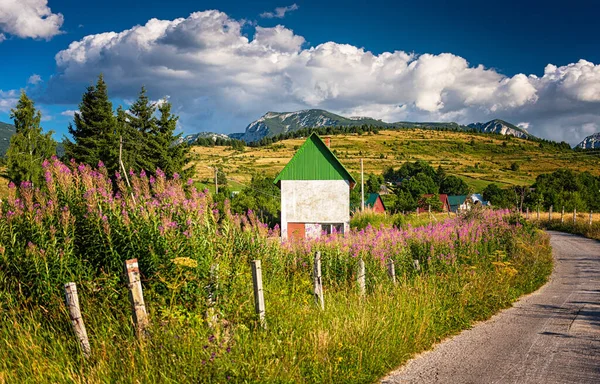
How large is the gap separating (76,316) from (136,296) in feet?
2.30

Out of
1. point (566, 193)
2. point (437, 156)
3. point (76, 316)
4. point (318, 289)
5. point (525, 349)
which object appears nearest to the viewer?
point (76, 316)

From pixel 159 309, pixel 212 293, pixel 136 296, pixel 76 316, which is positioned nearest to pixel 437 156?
pixel 212 293

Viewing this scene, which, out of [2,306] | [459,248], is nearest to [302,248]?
[459,248]

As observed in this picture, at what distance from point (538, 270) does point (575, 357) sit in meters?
8.43

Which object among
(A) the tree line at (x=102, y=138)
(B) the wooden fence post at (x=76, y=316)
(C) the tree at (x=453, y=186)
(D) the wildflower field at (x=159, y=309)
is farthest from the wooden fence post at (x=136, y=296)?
(C) the tree at (x=453, y=186)

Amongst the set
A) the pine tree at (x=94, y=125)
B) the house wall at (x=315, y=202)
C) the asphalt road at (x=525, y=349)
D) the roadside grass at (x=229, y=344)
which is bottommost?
the asphalt road at (x=525, y=349)

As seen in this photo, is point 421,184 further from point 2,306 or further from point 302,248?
point 2,306

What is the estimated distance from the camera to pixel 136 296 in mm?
5125

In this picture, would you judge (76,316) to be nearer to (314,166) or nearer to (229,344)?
(229,344)

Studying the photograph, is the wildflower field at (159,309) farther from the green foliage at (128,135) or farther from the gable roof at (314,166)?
the green foliage at (128,135)

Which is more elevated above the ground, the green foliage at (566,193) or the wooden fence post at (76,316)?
the green foliage at (566,193)

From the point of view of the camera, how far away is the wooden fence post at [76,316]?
5063 mm

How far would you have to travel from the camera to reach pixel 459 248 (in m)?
13.7

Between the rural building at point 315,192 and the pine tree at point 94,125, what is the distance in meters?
18.5
